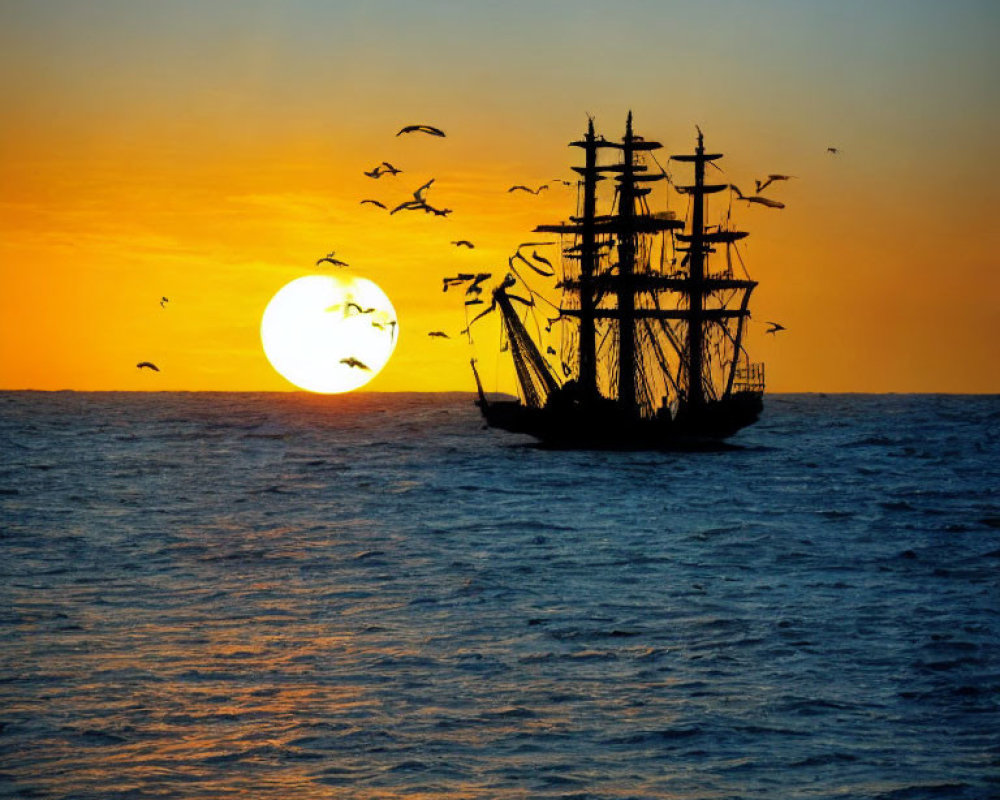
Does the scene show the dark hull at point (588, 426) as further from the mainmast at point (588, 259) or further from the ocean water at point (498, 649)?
the ocean water at point (498, 649)

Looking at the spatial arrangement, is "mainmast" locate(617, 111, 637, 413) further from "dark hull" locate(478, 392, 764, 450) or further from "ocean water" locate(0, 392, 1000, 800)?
"ocean water" locate(0, 392, 1000, 800)

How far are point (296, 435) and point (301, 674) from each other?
11815 cm

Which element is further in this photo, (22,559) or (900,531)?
(900,531)

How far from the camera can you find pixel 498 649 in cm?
2466

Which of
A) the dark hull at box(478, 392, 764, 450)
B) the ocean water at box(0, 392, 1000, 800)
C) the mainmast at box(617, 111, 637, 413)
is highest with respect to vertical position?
the mainmast at box(617, 111, 637, 413)

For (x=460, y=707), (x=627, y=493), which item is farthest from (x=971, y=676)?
(x=627, y=493)

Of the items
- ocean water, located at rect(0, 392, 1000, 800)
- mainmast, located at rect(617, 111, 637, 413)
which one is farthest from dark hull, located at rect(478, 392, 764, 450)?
ocean water, located at rect(0, 392, 1000, 800)

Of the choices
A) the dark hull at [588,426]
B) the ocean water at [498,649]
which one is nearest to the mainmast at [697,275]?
the dark hull at [588,426]

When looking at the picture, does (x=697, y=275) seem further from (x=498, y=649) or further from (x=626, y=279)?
(x=498, y=649)

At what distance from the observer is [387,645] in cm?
2477

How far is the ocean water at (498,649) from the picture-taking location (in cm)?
1755

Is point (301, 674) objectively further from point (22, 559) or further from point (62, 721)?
point (22, 559)

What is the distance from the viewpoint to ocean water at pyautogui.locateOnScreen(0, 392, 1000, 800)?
17.5 m

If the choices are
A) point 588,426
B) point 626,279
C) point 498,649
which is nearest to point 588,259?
point 626,279
